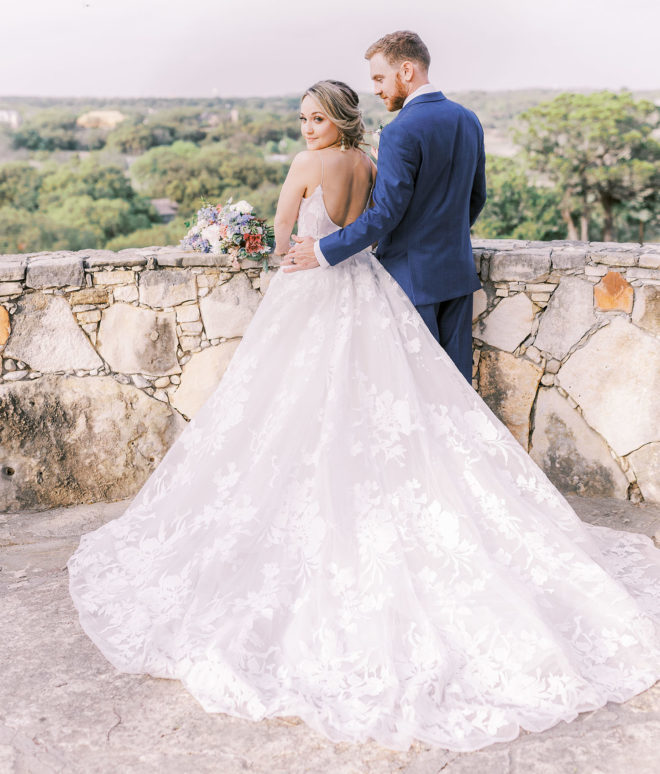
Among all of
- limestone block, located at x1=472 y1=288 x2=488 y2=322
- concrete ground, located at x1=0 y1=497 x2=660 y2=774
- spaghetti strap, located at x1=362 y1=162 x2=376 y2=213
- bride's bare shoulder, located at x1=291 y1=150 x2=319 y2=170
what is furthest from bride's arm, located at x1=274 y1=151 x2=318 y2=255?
concrete ground, located at x1=0 y1=497 x2=660 y2=774

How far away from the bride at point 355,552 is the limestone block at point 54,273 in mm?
827

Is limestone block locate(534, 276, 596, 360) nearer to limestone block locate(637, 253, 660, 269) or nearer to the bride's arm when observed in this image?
limestone block locate(637, 253, 660, 269)

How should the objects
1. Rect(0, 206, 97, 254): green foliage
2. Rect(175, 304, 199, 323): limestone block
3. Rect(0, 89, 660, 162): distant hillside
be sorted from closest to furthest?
1. Rect(175, 304, 199, 323): limestone block
2. Rect(0, 206, 97, 254): green foliage
3. Rect(0, 89, 660, 162): distant hillside

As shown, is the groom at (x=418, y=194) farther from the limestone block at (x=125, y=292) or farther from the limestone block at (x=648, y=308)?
the limestone block at (x=125, y=292)

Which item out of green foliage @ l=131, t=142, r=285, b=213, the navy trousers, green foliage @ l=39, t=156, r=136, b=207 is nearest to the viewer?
the navy trousers

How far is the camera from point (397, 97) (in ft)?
8.08

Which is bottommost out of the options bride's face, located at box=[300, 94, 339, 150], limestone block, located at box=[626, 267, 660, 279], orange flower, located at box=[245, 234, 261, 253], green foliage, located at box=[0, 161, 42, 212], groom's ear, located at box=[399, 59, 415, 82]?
limestone block, located at box=[626, 267, 660, 279]

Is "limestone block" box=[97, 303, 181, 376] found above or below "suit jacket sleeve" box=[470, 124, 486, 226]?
below

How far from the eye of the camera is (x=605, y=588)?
2.11m

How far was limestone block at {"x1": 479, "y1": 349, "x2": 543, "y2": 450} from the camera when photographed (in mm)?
3004

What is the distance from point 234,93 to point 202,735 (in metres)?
52.3

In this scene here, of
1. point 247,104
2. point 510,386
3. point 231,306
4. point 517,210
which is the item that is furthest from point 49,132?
point 510,386

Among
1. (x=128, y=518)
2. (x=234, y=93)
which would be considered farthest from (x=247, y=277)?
(x=234, y=93)

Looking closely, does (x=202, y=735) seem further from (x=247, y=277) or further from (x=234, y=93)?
(x=234, y=93)
